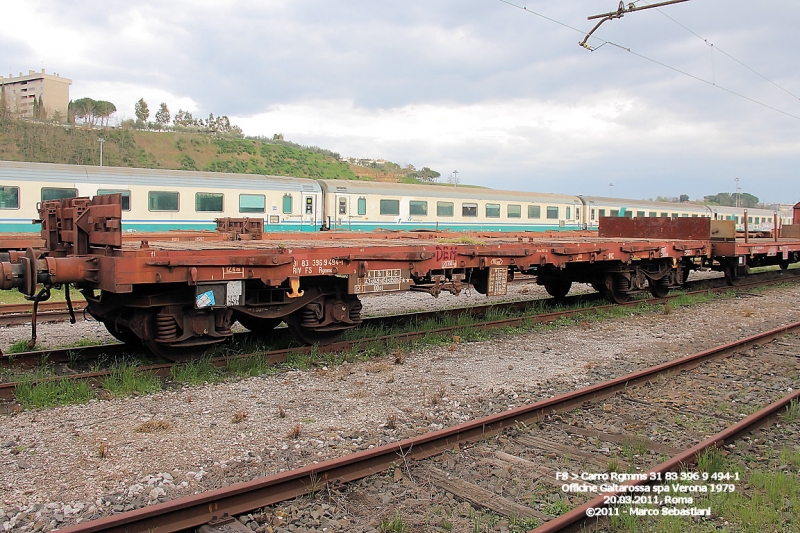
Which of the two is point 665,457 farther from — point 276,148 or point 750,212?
point 276,148

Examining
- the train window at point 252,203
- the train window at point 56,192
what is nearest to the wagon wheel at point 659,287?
the train window at point 252,203

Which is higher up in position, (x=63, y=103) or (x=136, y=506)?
(x=63, y=103)

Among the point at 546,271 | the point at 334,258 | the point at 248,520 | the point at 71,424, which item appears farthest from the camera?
the point at 546,271

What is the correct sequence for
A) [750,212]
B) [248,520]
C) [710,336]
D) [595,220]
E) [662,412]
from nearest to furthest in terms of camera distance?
[248,520], [662,412], [710,336], [595,220], [750,212]

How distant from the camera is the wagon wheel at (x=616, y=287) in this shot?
12.7 metres

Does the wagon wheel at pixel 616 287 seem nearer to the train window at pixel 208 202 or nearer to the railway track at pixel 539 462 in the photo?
the railway track at pixel 539 462

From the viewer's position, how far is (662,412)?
603 cm

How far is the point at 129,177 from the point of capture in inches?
703

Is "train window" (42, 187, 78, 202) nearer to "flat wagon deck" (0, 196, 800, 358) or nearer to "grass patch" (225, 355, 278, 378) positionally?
"flat wagon deck" (0, 196, 800, 358)

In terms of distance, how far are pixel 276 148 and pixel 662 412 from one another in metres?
66.5

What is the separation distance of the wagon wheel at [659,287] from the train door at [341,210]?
11114mm

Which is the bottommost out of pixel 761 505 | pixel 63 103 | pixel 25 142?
pixel 761 505

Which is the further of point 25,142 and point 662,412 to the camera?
point 25,142

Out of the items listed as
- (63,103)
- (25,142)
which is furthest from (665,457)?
(63,103)
